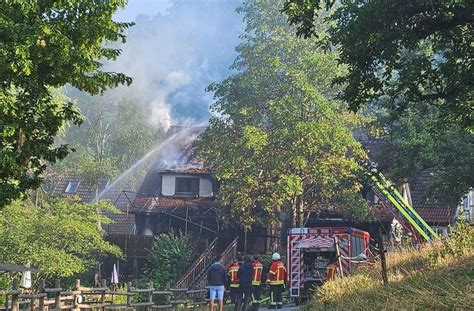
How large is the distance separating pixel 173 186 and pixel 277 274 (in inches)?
806

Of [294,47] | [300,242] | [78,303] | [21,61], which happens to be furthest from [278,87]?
[21,61]

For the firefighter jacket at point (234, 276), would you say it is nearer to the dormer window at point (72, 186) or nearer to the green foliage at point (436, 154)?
the green foliage at point (436, 154)

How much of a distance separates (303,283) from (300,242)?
148 cm

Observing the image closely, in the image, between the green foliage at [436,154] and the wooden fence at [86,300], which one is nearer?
the wooden fence at [86,300]

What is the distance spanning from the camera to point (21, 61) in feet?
34.0

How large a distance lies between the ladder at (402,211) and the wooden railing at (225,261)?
25.3ft

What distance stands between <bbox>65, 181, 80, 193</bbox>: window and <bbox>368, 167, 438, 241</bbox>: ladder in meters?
26.0

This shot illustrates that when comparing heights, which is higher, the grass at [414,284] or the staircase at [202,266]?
the staircase at [202,266]

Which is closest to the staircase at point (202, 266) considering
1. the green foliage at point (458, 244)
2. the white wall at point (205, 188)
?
the white wall at point (205, 188)

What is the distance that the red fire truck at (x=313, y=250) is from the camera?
2539 cm

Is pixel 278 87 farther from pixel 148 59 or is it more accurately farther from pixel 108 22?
pixel 148 59

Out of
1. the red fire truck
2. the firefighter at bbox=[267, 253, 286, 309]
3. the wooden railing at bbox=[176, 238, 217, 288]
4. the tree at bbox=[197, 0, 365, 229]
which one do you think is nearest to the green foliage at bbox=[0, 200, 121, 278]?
the wooden railing at bbox=[176, 238, 217, 288]

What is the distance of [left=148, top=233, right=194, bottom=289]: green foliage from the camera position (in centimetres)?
3447

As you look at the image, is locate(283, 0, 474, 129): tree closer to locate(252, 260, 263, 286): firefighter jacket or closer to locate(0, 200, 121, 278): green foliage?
locate(252, 260, 263, 286): firefighter jacket
